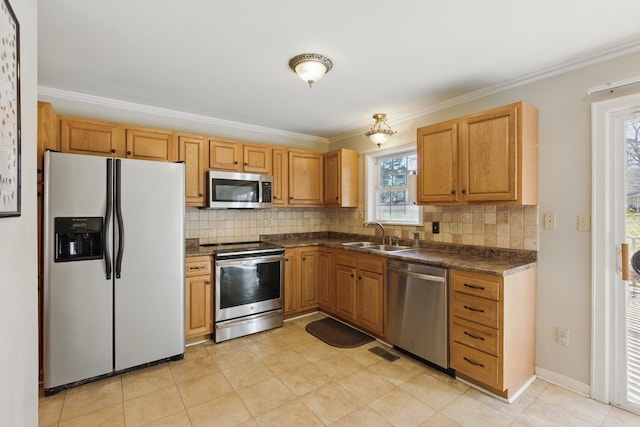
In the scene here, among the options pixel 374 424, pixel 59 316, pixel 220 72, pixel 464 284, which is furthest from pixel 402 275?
pixel 59 316

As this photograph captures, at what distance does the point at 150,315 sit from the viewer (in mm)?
2494

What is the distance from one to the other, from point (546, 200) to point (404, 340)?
1663 mm

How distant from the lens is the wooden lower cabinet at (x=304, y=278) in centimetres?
356

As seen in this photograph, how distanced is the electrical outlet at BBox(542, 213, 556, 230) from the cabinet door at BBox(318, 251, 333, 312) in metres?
2.15

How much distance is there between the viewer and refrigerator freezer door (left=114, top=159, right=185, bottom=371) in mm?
2381

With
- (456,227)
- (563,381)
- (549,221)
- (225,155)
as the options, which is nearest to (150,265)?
(225,155)

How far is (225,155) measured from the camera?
3.39 m

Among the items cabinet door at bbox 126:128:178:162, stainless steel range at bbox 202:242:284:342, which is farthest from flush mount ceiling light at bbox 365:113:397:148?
cabinet door at bbox 126:128:178:162

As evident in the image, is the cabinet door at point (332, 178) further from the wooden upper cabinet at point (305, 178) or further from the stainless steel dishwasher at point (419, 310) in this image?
Result: the stainless steel dishwasher at point (419, 310)

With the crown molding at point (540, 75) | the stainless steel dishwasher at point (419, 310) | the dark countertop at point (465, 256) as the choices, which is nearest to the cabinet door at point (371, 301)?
the stainless steel dishwasher at point (419, 310)

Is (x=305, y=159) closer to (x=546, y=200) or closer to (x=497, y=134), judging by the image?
(x=497, y=134)

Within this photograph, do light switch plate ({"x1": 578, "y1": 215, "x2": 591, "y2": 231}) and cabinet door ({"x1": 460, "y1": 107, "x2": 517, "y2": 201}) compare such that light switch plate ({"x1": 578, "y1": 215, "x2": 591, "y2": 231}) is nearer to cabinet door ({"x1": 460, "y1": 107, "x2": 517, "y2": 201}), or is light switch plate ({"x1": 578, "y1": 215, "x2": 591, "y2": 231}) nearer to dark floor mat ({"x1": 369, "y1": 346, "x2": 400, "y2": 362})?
cabinet door ({"x1": 460, "y1": 107, "x2": 517, "y2": 201})

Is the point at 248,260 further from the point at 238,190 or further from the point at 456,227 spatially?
the point at 456,227
